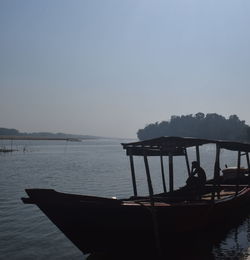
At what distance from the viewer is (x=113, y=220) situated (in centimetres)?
1392

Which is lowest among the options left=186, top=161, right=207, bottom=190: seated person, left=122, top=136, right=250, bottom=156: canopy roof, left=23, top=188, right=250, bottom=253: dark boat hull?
left=23, top=188, right=250, bottom=253: dark boat hull

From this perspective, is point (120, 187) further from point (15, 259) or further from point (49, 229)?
point (15, 259)

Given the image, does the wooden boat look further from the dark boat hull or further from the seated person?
the seated person

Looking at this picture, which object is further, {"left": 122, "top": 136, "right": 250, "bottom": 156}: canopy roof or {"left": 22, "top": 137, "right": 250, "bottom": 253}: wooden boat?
{"left": 122, "top": 136, "right": 250, "bottom": 156}: canopy roof

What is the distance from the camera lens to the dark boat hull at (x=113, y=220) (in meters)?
13.6

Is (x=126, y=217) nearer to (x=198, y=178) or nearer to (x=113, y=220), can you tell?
(x=113, y=220)

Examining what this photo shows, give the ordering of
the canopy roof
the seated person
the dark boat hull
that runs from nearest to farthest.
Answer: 1. the dark boat hull
2. the canopy roof
3. the seated person

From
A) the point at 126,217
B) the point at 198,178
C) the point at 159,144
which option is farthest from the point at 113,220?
the point at 198,178

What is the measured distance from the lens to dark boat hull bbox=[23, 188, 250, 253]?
13555 mm

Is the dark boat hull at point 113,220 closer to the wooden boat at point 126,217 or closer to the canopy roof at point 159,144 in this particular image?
the wooden boat at point 126,217

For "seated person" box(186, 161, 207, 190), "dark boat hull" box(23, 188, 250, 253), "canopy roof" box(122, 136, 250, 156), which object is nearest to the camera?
"dark boat hull" box(23, 188, 250, 253)

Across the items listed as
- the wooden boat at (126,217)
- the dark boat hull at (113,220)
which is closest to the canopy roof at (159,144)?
the wooden boat at (126,217)

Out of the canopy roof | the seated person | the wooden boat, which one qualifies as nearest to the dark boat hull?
the wooden boat

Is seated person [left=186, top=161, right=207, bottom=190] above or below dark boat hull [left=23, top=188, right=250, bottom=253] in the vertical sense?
above
